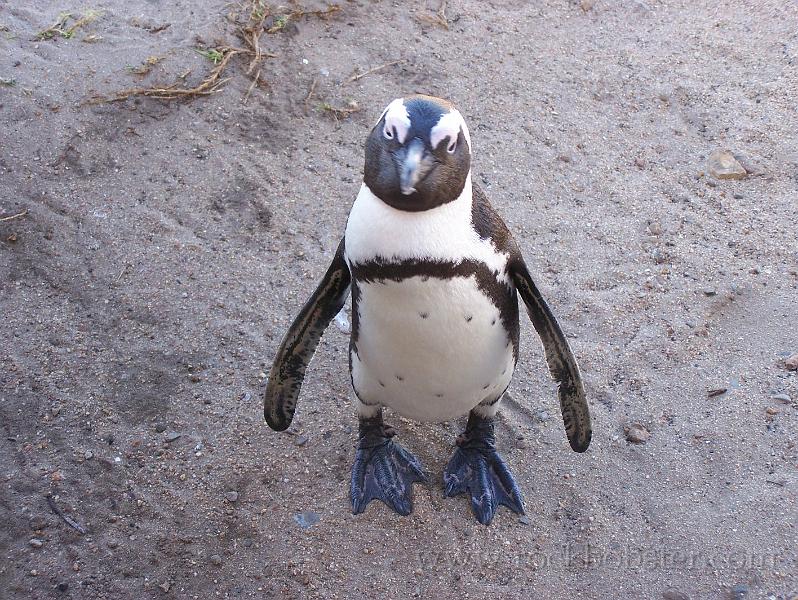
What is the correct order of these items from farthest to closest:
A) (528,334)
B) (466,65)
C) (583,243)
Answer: (466,65) < (583,243) < (528,334)

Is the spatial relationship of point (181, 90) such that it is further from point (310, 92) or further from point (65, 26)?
point (65, 26)

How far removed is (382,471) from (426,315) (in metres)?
0.69

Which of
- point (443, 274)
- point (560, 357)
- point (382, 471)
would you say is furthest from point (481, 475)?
point (443, 274)

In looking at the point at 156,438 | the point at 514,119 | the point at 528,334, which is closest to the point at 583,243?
the point at 528,334

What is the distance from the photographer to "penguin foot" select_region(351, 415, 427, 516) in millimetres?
2391

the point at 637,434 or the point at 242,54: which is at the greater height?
the point at 242,54

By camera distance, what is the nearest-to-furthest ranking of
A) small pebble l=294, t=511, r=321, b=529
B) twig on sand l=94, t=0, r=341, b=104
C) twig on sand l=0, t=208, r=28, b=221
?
small pebble l=294, t=511, r=321, b=529, twig on sand l=0, t=208, r=28, b=221, twig on sand l=94, t=0, r=341, b=104

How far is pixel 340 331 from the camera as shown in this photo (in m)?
2.98

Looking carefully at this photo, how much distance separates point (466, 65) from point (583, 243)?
1.32m

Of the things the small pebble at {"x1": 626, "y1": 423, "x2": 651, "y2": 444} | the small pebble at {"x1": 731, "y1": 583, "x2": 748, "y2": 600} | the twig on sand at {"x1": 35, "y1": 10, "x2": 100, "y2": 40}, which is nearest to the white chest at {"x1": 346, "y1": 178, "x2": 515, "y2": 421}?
the small pebble at {"x1": 626, "y1": 423, "x2": 651, "y2": 444}

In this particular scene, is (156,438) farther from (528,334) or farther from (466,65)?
(466,65)

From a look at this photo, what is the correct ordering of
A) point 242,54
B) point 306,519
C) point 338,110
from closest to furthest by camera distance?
point 306,519, point 338,110, point 242,54

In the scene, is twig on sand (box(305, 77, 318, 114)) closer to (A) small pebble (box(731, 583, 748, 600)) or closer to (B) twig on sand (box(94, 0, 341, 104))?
(B) twig on sand (box(94, 0, 341, 104))

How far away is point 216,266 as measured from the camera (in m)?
3.09
